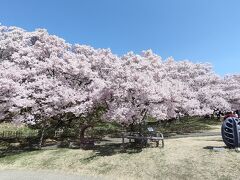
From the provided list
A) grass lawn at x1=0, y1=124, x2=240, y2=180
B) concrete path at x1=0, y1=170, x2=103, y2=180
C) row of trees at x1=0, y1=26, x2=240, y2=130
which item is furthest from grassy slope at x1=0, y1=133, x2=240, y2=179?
row of trees at x1=0, y1=26, x2=240, y2=130

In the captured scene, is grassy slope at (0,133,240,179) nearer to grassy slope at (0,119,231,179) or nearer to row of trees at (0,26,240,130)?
grassy slope at (0,119,231,179)

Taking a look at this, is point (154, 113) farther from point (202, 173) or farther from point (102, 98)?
point (202, 173)

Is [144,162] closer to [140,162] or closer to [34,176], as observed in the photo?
[140,162]

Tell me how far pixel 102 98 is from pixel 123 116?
4.13 meters

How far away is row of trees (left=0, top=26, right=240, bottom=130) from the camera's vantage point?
82.0 ft

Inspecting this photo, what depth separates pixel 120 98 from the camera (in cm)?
2566

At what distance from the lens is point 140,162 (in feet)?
68.5

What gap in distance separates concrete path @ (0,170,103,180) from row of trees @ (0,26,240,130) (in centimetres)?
600

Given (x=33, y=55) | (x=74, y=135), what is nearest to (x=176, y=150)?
(x=74, y=135)

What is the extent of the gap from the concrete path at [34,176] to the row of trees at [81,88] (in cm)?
600

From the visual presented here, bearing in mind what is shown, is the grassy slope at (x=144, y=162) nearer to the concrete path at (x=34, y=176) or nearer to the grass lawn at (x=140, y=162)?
the grass lawn at (x=140, y=162)

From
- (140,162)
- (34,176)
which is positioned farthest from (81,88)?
(140,162)

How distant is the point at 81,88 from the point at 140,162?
41.6 ft

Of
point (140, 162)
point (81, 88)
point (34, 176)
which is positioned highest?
point (81, 88)
